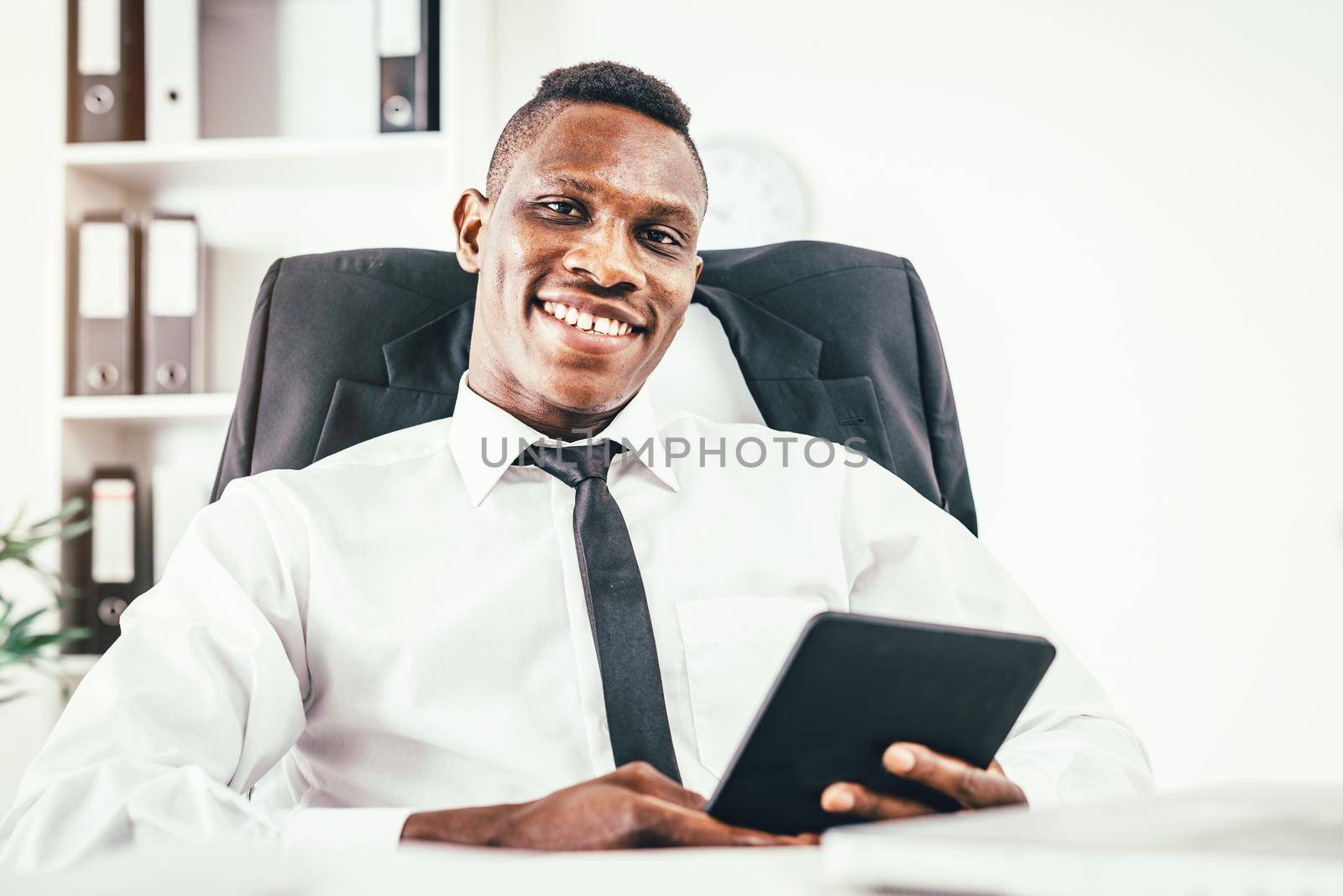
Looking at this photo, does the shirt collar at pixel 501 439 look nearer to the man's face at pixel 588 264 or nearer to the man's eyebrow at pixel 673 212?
the man's face at pixel 588 264

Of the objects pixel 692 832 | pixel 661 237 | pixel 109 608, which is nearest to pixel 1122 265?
pixel 661 237

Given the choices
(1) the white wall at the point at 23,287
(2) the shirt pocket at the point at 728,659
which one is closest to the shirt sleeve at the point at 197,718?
(2) the shirt pocket at the point at 728,659

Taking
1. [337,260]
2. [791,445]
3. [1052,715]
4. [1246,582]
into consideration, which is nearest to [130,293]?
[337,260]

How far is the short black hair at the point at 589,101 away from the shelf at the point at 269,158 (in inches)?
33.6

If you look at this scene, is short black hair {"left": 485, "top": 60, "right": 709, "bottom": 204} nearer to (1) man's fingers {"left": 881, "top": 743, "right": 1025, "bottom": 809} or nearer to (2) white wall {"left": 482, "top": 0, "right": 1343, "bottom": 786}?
(1) man's fingers {"left": 881, "top": 743, "right": 1025, "bottom": 809}

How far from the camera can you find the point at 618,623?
1.01 m

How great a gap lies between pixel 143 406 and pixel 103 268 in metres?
0.27

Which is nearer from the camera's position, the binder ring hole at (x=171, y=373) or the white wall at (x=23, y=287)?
the binder ring hole at (x=171, y=373)

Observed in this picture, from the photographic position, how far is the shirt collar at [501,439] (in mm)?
1127

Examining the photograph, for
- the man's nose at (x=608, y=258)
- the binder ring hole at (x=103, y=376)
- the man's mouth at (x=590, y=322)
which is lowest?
the binder ring hole at (x=103, y=376)

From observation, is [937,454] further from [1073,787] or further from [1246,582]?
[1246,582]

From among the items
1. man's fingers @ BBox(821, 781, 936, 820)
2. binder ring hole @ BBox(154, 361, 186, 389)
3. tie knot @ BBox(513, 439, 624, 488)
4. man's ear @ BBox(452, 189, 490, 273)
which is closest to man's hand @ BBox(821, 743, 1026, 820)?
man's fingers @ BBox(821, 781, 936, 820)

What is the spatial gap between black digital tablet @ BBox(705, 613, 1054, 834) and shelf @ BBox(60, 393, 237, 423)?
1663 millimetres

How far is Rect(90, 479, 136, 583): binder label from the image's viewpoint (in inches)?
79.4
